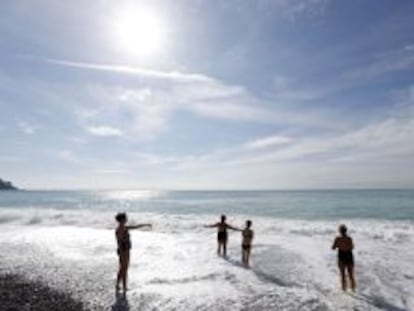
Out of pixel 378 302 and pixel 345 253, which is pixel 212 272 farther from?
pixel 378 302

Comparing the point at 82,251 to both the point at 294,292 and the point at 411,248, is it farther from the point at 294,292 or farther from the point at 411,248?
the point at 411,248

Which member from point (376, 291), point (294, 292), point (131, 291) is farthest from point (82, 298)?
point (376, 291)

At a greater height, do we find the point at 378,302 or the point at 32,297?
the point at 378,302

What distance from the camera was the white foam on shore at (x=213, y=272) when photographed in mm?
10625

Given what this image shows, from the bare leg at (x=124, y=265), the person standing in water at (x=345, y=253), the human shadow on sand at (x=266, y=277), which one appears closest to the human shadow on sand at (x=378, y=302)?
the person standing in water at (x=345, y=253)

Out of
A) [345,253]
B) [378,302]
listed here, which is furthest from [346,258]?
[378,302]

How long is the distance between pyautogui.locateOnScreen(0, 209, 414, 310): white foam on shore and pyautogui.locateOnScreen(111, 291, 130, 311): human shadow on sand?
0.08 m

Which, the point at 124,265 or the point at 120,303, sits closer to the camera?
the point at 120,303

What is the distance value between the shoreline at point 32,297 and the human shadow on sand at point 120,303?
2.58 ft

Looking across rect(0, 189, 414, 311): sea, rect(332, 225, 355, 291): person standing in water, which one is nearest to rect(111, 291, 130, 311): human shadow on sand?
rect(0, 189, 414, 311): sea

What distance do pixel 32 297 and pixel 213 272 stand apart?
5.56m

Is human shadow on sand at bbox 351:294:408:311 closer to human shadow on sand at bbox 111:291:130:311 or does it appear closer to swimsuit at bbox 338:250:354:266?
swimsuit at bbox 338:250:354:266

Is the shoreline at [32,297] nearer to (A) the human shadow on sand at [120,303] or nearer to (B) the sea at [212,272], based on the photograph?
(B) the sea at [212,272]

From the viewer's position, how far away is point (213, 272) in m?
13.9
